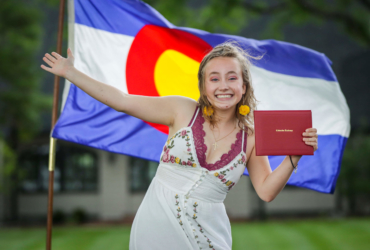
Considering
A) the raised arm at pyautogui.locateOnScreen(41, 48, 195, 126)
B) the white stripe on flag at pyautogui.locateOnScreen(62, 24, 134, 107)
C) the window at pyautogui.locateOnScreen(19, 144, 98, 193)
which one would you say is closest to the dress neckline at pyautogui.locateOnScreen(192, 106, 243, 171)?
the raised arm at pyautogui.locateOnScreen(41, 48, 195, 126)

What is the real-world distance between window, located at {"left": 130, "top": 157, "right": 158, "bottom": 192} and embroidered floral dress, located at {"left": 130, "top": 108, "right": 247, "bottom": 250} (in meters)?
13.7

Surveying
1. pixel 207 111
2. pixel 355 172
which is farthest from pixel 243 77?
pixel 355 172

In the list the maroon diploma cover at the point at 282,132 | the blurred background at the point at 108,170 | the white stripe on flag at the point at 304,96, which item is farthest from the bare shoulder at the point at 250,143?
the blurred background at the point at 108,170

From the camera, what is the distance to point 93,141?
10.6ft

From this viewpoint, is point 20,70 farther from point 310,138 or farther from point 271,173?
point 310,138

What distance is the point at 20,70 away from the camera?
13.5 m

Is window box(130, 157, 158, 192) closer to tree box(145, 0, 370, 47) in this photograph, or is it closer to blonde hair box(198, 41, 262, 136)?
tree box(145, 0, 370, 47)

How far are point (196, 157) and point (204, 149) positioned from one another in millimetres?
64

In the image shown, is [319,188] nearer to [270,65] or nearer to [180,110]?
[270,65]

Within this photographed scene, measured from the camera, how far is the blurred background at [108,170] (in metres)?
11.0

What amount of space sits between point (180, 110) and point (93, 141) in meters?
1.41

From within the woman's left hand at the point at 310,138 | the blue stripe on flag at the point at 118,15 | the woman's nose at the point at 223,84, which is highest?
the blue stripe on flag at the point at 118,15

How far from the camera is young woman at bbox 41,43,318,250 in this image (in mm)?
1966

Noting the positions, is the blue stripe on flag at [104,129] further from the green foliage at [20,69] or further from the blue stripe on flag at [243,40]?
the green foliage at [20,69]
